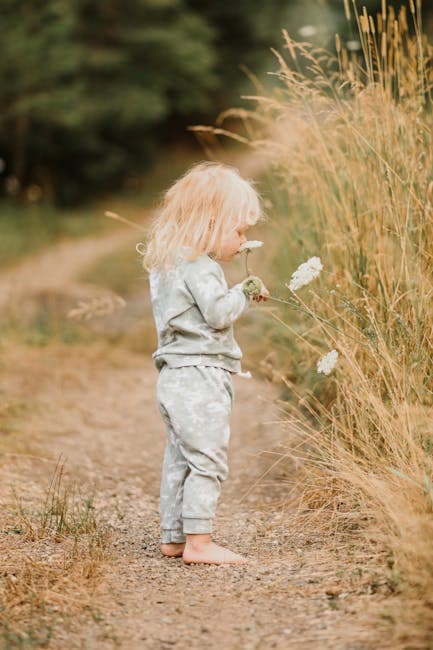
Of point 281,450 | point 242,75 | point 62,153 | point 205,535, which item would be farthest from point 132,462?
point 242,75

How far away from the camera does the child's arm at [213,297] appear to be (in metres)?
2.67

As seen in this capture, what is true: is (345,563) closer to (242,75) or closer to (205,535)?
(205,535)

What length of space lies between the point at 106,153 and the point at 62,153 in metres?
0.88

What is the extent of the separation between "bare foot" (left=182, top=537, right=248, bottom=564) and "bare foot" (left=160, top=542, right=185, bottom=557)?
85 millimetres

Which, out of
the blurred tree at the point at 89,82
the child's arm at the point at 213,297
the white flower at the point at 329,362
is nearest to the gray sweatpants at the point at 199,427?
the child's arm at the point at 213,297

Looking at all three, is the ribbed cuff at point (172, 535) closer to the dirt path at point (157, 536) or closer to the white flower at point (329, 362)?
the dirt path at point (157, 536)

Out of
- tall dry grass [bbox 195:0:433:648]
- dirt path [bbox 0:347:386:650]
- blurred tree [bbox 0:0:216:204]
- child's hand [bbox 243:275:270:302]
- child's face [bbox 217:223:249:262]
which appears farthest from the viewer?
blurred tree [bbox 0:0:216:204]

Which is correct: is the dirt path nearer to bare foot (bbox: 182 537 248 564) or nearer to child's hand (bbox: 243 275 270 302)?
bare foot (bbox: 182 537 248 564)

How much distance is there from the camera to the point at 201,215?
277 centimetres

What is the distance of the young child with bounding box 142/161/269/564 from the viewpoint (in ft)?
8.93

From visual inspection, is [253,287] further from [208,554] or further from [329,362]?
[208,554]

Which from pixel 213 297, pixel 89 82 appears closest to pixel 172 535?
pixel 213 297

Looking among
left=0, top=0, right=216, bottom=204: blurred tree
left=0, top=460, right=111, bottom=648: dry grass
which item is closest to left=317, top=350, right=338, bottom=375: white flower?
left=0, top=460, right=111, bottom=648: dry grass

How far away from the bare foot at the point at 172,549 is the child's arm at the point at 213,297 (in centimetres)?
71
